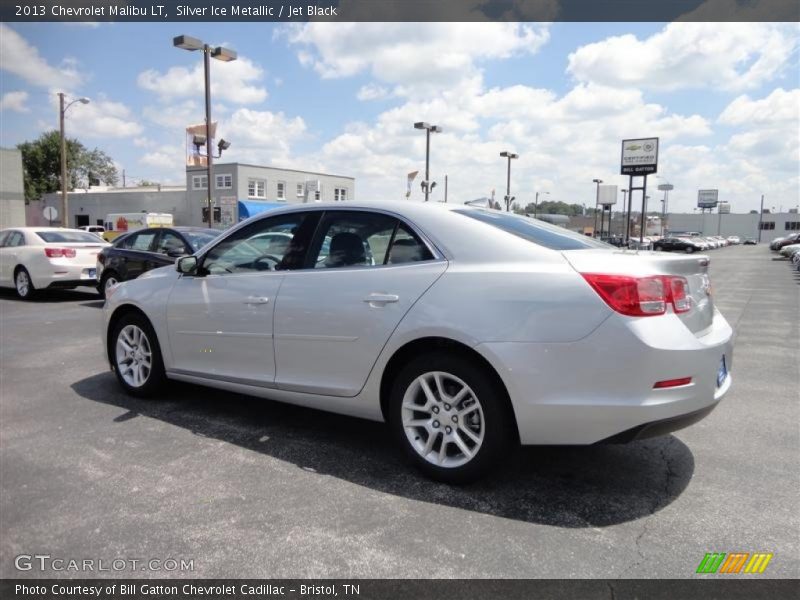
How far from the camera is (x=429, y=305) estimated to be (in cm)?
323

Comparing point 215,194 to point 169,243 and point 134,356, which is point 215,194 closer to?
point 169,243

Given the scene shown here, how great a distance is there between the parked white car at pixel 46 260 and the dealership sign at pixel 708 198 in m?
132

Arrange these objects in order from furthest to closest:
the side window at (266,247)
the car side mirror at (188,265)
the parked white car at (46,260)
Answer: the parked white car at (46,260), the car side mirror at (188,265), the side window at (266,247)

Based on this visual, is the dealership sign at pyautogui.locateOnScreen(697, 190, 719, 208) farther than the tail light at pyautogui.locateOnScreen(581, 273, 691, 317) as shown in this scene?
Yes

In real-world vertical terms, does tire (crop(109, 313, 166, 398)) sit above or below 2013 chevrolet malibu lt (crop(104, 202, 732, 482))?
below

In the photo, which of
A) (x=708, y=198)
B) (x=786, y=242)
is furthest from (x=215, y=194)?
(x=708, y=198)

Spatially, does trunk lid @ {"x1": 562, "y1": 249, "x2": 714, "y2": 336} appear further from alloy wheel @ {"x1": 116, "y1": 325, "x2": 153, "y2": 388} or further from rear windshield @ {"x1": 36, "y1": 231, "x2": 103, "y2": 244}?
rear windshield @ {"x1": 36, "y1": 231, "x2": 103, "y2": 244}

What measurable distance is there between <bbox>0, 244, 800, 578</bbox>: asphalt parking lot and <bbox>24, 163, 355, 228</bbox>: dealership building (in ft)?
143

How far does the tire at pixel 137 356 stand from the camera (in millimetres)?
4832

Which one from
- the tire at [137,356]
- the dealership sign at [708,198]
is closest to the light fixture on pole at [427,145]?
the tire at [137,356]

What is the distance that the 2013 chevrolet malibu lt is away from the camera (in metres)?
2.85

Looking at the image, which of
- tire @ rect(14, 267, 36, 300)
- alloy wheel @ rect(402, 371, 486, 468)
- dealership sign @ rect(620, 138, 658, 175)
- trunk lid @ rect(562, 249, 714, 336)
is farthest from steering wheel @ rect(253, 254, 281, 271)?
dealership sign @ rect(620, 138, 658, 175)

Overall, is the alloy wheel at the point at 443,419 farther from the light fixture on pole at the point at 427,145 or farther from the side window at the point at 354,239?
the light fixture on pole at the point at 427,145

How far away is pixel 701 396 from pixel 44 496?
353 centimetres
